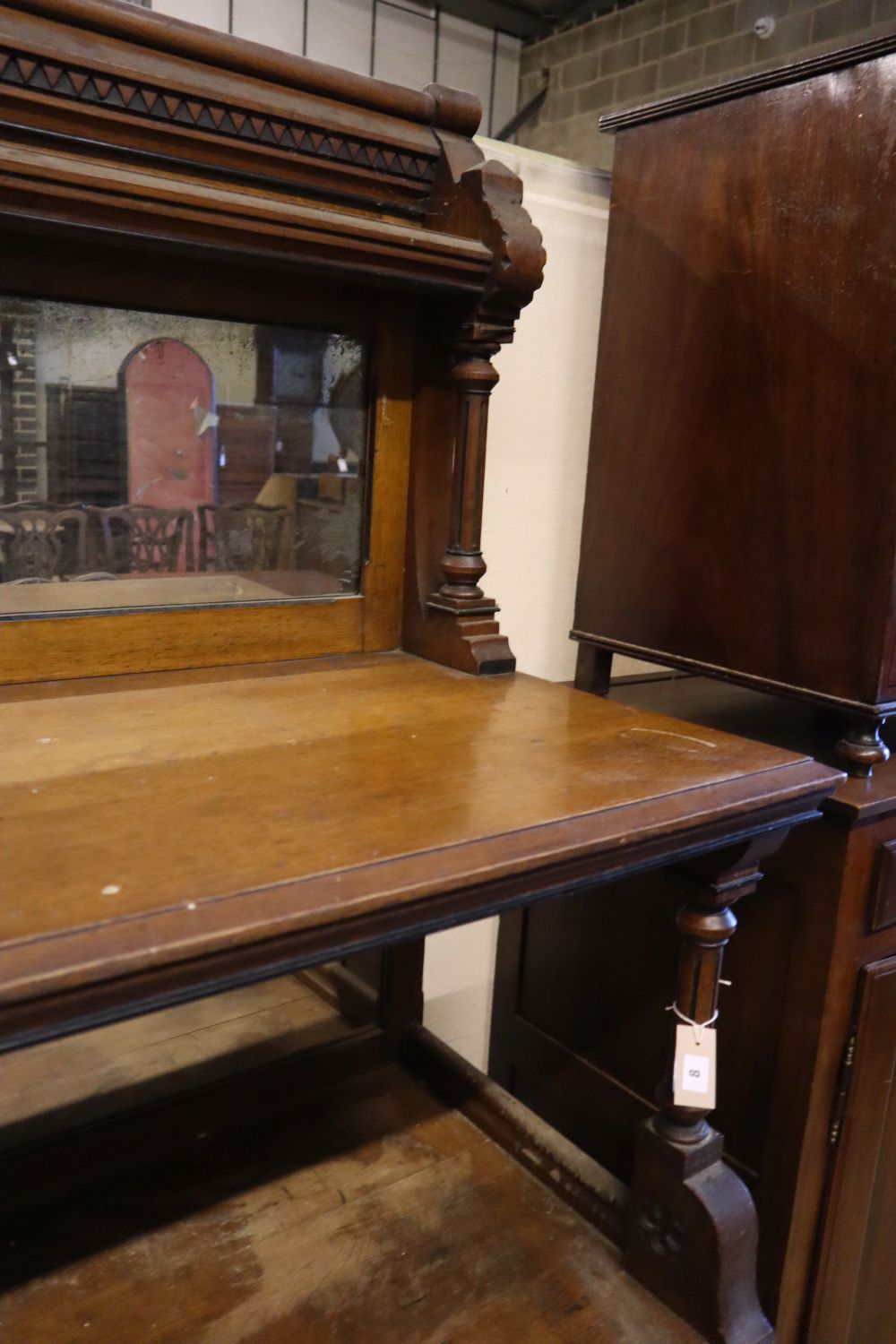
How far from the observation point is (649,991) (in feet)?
4.32

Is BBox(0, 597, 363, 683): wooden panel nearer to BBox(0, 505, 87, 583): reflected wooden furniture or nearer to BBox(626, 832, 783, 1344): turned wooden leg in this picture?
BBox(0, 505, 87, 583): reflected wooden furniture

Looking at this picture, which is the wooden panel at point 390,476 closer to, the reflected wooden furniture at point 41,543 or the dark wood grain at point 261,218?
the dark wood grain at point 261,218

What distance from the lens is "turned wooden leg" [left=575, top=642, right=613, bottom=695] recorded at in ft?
4.75

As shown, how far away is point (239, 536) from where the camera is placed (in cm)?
114

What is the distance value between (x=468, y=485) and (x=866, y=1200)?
999mm

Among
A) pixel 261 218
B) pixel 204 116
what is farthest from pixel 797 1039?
pixel 204 116

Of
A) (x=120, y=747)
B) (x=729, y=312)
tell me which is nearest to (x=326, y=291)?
(x=729, y=312)

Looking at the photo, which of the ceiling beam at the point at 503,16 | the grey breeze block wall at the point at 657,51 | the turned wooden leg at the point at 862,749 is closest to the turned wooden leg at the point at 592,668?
the turned wooden leg at the point at 862,749

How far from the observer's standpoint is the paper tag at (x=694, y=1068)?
96cm

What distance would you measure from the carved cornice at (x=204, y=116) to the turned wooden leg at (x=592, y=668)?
0.65 m

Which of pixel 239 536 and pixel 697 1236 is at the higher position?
pixel 239 536

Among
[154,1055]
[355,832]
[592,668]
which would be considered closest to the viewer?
[355,832]

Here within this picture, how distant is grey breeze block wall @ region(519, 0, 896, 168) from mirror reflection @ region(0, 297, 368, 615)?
2.49m

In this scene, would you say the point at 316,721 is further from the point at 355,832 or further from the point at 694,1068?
the point at 694,1068
